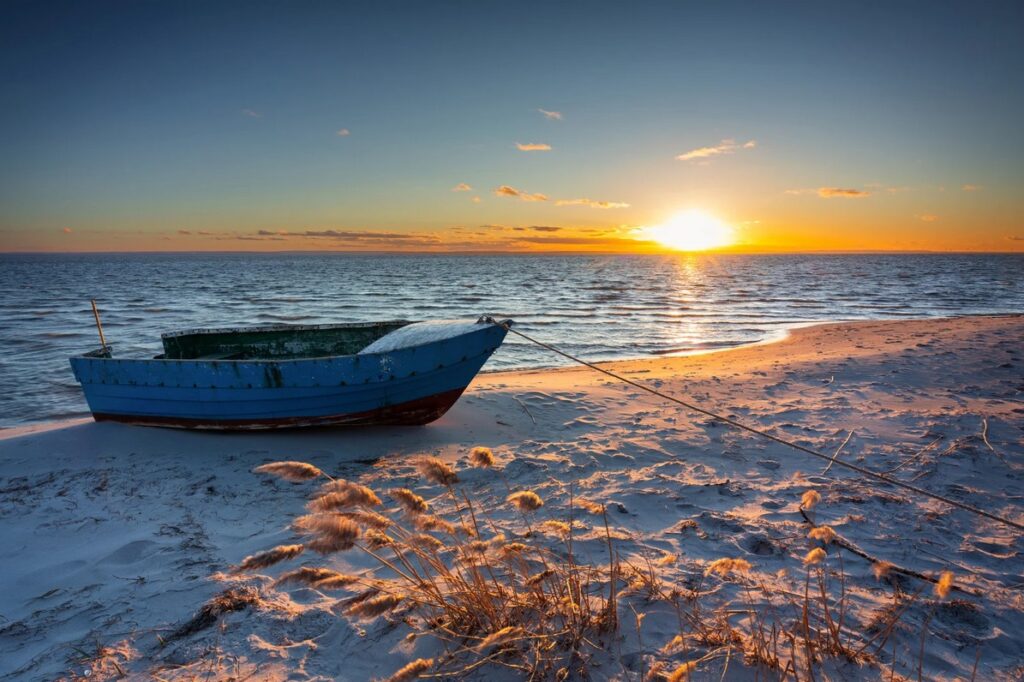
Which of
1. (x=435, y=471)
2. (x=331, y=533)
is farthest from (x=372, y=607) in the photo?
(x=435, y=471)

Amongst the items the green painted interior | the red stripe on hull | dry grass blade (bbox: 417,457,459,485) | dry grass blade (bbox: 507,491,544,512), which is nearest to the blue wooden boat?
the red stripe on hull

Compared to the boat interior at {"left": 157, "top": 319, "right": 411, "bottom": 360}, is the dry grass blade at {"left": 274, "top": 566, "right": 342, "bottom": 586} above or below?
above

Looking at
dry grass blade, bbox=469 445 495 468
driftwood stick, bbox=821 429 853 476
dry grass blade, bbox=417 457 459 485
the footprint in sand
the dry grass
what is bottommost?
the footprint in sand

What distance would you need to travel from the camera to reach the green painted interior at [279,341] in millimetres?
9078

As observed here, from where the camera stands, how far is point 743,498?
4.94m

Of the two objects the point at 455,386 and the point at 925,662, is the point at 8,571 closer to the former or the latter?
the point at 455,386

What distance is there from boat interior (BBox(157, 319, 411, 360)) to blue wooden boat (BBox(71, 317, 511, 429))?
62.9 inches

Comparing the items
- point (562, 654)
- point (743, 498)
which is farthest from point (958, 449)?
point (562, 654)

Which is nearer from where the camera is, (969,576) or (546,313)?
(969,576)

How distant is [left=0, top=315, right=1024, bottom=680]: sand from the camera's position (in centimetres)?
291

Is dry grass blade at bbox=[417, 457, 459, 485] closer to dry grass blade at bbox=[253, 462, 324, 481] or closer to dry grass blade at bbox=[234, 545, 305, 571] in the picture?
dry grass blade at bbox=[253, 462, 324, 481]

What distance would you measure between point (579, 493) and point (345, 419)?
362cm

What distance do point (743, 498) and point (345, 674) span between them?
12.8ft

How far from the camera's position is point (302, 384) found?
6777 mm
